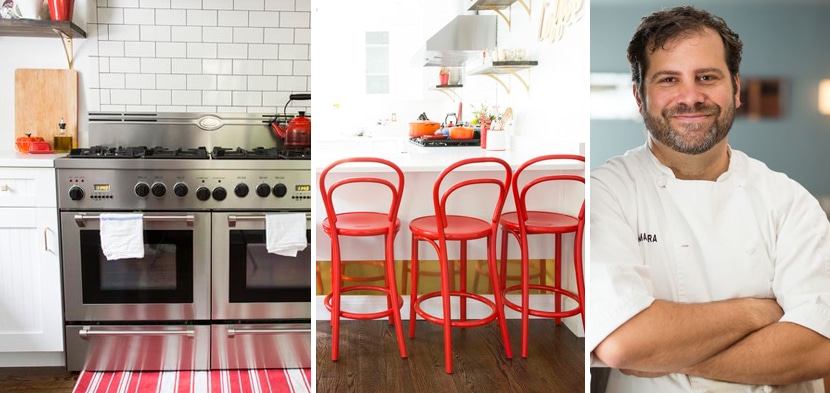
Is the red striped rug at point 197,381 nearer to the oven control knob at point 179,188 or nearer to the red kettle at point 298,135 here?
the oven control knob at point 179,188

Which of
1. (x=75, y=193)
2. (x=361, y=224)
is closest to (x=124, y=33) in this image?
(x=75, y=193)

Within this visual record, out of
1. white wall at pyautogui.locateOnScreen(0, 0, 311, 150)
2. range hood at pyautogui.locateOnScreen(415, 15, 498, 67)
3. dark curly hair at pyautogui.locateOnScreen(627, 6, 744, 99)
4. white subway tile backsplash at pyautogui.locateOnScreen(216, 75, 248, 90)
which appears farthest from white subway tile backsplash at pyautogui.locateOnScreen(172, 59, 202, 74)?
dark curly hair at pyautogui.locateOnScreen(627, 6, 744, 99)

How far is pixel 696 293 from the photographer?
861 mm

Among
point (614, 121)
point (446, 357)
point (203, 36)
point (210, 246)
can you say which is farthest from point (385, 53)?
point (614, 121)

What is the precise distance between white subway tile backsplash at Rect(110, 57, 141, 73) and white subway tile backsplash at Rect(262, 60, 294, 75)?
1.94 feet

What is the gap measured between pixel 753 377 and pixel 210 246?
2.08m

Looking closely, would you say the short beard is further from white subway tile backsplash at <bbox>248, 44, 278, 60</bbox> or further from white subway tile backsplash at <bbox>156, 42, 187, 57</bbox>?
white subway tile backsplash at <bbox>156, 42, 187, 57</bbox>

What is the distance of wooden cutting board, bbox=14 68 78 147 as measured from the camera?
3014 millimetres

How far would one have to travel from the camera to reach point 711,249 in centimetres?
86

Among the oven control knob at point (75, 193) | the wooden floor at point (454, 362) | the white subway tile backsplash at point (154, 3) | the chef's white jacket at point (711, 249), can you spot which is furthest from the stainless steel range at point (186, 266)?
the chef's white jacket at point (711, 249)

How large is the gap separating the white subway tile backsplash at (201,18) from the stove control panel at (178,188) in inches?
36.7

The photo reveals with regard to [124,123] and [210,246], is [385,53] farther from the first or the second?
[210,246]

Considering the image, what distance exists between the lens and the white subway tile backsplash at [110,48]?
3.07 metres

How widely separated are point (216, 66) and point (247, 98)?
205 millimetres
